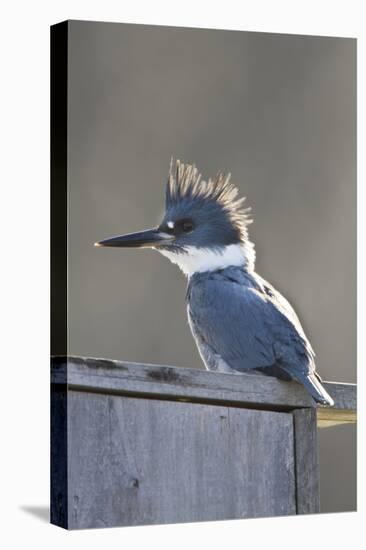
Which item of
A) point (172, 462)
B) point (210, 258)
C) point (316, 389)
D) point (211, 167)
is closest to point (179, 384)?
point (172, 462)

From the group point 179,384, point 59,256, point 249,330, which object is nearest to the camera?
point 179,384

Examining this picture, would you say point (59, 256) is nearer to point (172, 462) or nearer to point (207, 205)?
point (207, 205)

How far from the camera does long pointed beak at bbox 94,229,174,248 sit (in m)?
9.23

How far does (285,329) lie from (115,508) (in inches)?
64.0

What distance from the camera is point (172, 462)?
903 cm

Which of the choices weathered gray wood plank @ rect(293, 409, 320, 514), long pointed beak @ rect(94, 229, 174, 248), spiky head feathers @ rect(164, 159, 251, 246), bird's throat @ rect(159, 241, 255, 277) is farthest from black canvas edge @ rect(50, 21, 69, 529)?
weathered gray wood plank @ rect(293, 409, 320, 514)

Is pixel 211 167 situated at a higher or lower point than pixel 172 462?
higher

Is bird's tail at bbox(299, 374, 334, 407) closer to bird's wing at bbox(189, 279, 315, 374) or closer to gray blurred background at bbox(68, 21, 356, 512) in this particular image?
bird's wing at bbox(189, 279, 315, 374)

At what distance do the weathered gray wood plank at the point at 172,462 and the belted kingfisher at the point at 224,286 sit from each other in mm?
410

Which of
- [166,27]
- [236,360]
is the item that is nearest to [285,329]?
[236,360]

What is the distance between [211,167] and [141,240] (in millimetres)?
669

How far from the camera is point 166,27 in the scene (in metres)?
9.33

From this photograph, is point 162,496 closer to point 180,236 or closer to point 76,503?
point 76,503

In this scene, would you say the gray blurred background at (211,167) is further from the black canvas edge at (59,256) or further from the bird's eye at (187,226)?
the bird's eye at (187,226)
